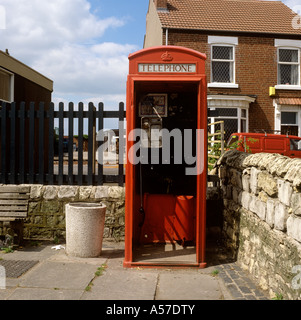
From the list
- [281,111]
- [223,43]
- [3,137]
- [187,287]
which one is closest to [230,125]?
[281,111]

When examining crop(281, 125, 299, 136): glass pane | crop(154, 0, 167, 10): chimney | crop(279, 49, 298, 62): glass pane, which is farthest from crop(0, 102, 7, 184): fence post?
crop(279, 49, 298, 62): glass pane

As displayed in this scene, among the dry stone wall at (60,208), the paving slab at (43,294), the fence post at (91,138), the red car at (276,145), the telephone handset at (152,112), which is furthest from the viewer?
the red car at (276,145)

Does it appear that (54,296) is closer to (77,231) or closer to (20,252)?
(77,231)

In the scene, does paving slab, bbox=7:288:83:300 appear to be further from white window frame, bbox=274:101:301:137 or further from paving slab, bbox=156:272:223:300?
white window frame, bbox=274:101:301:137

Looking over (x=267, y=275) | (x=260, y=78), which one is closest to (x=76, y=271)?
(x=267, y=275)

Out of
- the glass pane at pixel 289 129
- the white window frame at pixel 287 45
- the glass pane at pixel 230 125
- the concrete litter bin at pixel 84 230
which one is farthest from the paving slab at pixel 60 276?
the white window frame at pixel 287 45

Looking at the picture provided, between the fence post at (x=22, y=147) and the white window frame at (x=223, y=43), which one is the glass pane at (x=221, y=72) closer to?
the white window frame at (x=223, y=43)

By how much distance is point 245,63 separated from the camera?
17.9m

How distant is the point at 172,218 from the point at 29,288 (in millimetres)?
2466

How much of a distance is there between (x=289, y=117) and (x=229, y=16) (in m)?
6.19

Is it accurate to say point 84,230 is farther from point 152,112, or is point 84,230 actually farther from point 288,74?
point 288,74

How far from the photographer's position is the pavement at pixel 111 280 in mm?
3828

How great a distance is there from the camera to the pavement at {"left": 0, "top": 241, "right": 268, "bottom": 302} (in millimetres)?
3828

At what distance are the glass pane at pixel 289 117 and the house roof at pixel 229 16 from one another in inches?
159
